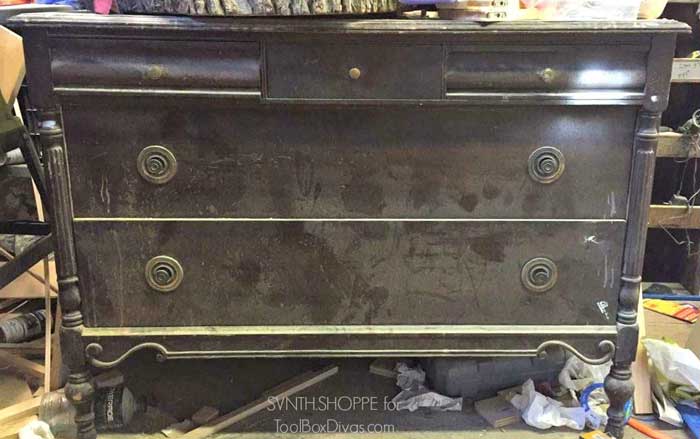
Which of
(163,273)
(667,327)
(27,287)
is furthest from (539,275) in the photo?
(27,287)

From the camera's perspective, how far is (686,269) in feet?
7.76

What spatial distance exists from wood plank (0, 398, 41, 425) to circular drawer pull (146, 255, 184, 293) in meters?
0.55

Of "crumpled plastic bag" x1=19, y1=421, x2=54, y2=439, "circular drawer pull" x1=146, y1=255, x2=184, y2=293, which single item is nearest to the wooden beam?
"circular drawer pull" x1=146, y1=255, x2=184, y2=293

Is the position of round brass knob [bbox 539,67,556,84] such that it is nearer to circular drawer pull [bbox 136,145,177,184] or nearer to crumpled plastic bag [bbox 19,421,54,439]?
circular drawer pull [bbox 136,145,177,184]

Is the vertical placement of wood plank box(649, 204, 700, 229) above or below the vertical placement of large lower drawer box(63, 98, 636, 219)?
below

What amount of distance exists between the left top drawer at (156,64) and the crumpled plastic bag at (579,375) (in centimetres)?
111

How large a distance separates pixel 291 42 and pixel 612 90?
618 mm

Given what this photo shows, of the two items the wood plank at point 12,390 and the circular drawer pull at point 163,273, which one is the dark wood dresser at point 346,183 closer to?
the circular drawer pull at point 163,273

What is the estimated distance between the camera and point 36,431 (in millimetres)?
1504

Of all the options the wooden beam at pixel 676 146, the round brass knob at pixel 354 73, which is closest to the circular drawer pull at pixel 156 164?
the round brass knob at pixel 354 73

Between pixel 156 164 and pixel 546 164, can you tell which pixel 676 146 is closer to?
pixel 546 164

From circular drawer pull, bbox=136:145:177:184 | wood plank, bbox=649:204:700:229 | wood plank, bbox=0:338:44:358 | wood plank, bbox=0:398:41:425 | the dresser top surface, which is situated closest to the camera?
the dresser top surface

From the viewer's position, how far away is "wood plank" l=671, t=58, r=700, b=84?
2053mm

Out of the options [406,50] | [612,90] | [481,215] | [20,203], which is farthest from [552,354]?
[20,203]
